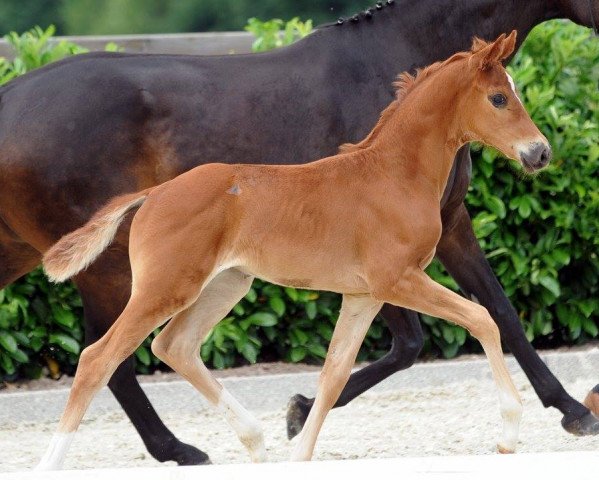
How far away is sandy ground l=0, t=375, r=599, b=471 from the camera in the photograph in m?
5.34

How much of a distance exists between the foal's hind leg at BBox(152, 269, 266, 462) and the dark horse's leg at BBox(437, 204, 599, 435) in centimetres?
127

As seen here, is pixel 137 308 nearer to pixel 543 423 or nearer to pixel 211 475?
pixel 211 475

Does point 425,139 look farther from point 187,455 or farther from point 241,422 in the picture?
point 187,455

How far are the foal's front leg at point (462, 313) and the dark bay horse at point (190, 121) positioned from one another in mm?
1123

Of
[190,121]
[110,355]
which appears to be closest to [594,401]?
[190,121]

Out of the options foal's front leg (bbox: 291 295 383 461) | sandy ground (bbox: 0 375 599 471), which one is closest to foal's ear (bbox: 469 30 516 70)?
foal's front leg (bbox: 291 295 383 461)

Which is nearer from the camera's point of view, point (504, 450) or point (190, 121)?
point (504, 450)

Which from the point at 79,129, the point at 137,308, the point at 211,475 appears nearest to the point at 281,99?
the point at 79,129

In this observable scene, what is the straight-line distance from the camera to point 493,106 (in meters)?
4.00

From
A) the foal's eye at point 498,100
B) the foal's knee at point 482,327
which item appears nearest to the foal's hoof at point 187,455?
the foal's knee at point 482,327

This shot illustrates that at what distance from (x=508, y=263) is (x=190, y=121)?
2.38 meters

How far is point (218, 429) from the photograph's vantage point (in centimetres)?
596

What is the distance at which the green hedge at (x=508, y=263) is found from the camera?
6.49 m

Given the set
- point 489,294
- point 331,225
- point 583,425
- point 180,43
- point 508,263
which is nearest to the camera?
point 331,225
